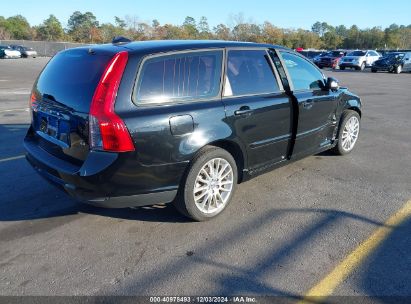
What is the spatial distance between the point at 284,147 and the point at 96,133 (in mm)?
2369

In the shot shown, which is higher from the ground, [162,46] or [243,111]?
[162,46]

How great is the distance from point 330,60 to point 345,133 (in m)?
30.9

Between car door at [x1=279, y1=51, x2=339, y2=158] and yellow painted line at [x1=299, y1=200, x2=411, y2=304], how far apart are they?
55.2 inches

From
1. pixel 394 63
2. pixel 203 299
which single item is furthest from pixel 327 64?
pixel 203 299

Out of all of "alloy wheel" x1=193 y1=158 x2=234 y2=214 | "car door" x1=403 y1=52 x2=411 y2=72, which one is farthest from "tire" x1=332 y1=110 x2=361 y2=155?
"car door" x1=403 y1=52 x2=411 y2=72

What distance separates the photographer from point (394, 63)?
29.8 metres

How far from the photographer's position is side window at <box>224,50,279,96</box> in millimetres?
4016

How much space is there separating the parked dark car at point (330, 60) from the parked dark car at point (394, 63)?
174 inches

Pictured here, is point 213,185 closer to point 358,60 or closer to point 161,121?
point 161,121

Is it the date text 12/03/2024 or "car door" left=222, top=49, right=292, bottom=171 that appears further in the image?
"car door" left=222, top=49, right=292, bottom=171

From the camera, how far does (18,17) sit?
103812 millimetres

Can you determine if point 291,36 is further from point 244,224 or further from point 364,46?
point 244,224

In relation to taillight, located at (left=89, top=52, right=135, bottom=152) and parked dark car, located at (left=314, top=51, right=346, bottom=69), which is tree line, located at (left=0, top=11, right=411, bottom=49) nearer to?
parked dark car, located at (left=314, top=51, right=346, bottom=69)

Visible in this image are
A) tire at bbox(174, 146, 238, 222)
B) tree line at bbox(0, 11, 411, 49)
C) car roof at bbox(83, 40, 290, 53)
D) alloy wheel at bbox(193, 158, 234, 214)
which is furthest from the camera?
tree line at bbox(0, 11, 411, 49)
